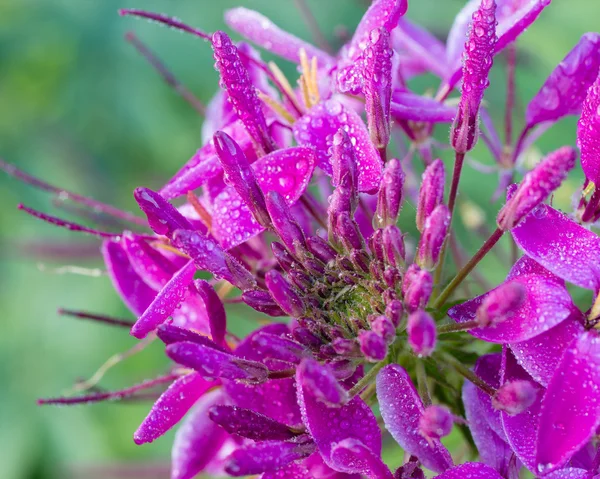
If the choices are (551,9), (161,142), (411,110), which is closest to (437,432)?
(411,110)

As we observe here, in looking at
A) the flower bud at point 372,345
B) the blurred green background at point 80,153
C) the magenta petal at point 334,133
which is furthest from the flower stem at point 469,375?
the blurred green background at point 80,153

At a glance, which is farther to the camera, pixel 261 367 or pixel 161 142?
pixel 161 142

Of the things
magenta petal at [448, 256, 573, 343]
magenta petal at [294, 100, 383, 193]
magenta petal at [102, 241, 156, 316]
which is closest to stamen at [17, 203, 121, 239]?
magenta petal at [102, 241, 156, 316]

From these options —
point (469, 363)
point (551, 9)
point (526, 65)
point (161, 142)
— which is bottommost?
point (161, 142)

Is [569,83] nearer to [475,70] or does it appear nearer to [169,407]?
[475,70]

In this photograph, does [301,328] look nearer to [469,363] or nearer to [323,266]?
[323,266]

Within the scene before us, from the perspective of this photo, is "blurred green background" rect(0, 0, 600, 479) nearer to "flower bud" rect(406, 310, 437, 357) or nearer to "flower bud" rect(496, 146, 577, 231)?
"flower bud" rect(496, 146, 577, 231)

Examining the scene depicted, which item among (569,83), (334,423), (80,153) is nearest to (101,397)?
(334,423)
